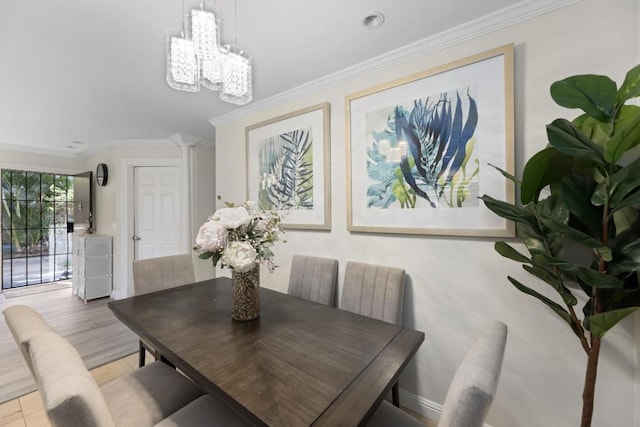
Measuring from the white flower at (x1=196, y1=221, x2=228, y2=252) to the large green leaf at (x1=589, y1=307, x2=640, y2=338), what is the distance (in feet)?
5.14

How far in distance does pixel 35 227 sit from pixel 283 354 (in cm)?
603

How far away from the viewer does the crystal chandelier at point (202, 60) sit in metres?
1.24

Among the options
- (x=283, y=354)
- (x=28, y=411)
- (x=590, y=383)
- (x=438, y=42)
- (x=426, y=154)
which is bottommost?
(x=28, y=411)

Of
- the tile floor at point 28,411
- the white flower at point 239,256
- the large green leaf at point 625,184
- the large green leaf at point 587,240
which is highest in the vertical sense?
the large green leaf at point 625,184

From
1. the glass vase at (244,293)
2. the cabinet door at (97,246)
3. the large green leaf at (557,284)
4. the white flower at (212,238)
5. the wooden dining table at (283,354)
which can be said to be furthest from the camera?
the cabinet door at (97,246)

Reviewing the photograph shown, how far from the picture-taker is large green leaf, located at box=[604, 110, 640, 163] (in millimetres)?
901

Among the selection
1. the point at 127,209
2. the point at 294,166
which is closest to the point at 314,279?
the point at 294,166

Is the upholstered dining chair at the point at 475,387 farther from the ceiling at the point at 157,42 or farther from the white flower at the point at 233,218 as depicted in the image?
the ceiling at the point at 157,42

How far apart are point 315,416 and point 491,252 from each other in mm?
1309

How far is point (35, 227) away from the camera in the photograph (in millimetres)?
4680

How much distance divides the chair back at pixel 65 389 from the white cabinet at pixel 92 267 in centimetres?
411

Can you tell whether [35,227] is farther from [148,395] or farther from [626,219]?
[626,219]

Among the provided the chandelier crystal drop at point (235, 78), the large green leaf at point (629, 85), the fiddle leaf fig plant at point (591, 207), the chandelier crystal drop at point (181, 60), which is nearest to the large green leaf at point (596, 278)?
the fiddle leaf fig plant at point (591, 207)

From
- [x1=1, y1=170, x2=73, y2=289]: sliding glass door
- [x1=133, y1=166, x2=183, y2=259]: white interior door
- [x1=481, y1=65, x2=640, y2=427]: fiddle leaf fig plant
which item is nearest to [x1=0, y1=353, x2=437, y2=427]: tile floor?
[x1=481, y1=65, x2=640, y2=427]: fiddle leaf fig plant
